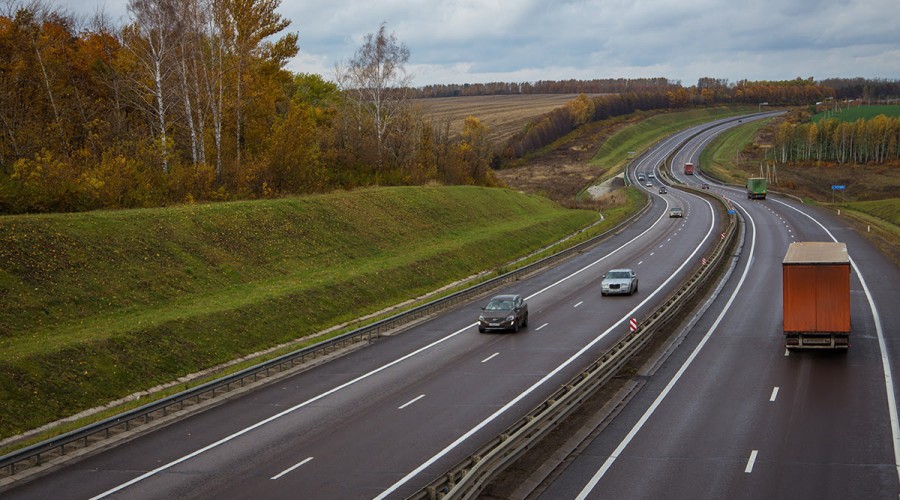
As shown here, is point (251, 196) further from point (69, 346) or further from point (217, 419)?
point (217, 419)

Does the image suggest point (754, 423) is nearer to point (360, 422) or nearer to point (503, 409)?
point (503, 409)

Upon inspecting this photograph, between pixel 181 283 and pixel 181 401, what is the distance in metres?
13.0

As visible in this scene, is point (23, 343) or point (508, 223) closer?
point (23, 343)

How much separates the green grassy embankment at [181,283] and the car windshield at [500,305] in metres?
6.46

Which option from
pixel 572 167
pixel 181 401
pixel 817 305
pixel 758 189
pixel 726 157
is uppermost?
pixel 726 157

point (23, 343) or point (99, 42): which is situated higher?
point (99, 42)

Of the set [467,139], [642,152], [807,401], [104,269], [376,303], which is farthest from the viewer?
[642,152]

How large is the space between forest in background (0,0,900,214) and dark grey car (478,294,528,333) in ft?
67.7

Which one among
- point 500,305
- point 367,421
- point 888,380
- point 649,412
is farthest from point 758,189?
point 367,421

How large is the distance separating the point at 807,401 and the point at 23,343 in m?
23.4

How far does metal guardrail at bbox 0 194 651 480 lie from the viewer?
1912 cm

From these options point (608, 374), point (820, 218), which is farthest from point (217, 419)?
point (820, 218)

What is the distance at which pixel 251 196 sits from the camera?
53.4 meters

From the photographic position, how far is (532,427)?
18969 millimetres
